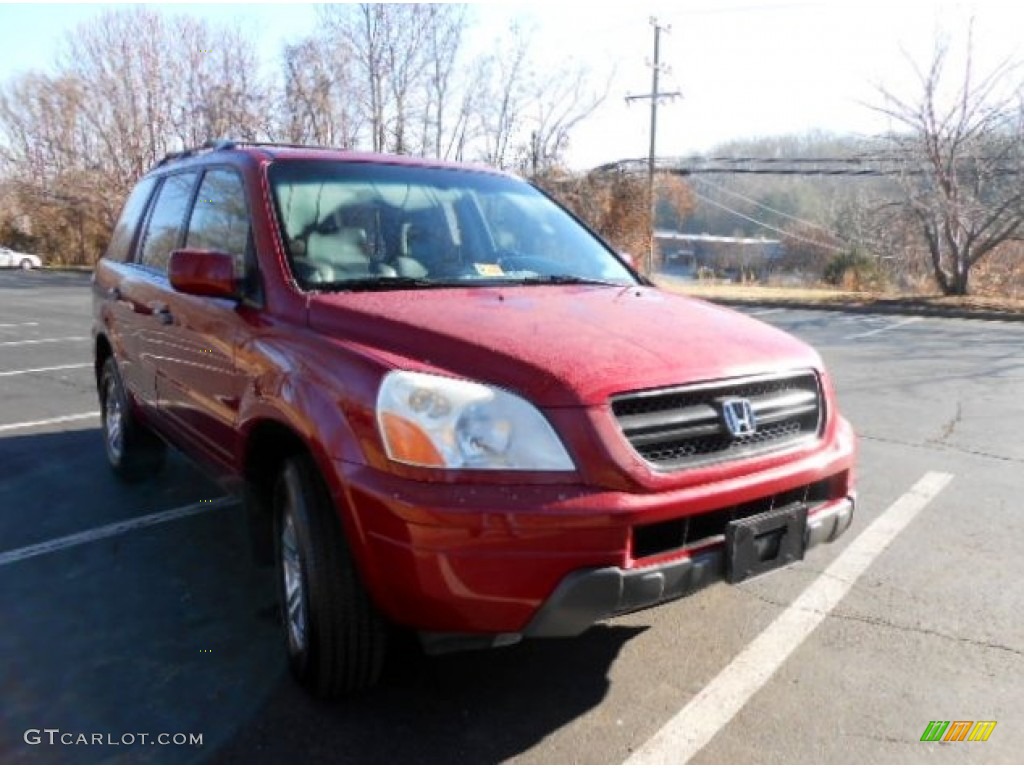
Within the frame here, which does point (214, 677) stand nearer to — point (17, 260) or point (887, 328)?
point (887, 328)

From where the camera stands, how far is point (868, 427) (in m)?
6.81

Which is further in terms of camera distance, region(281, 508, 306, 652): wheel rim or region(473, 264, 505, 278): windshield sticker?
region(473, 264, 505, 278): windshield sticker

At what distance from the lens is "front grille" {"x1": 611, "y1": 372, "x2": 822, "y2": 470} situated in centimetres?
242

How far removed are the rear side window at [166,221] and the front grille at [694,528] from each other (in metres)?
2.91

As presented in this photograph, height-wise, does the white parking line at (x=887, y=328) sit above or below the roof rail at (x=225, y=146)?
below

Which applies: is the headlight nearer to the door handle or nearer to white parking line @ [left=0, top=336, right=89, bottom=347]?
the door handle

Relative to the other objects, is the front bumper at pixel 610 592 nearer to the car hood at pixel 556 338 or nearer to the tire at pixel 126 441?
the car hood at pixel 556 338

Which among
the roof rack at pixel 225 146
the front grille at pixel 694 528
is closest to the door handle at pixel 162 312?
the roof rack at pixel 225 146

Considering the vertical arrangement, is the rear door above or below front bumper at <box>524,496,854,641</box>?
above

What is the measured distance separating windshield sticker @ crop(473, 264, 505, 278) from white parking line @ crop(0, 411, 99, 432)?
196 inches

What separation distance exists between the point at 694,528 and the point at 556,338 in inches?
27.9

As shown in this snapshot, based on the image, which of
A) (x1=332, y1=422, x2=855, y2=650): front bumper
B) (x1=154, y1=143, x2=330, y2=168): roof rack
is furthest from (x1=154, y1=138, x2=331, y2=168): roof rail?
(x1=332, y1=422, x2=855, y2=650): front bumper

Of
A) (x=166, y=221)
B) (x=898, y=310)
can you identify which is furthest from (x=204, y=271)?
(x=898, y=310)

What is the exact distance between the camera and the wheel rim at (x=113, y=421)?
522 centimetres
